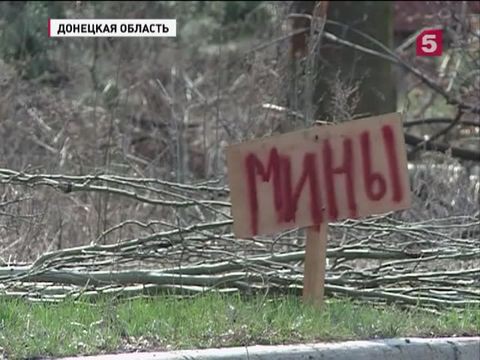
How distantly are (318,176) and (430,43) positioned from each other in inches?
127

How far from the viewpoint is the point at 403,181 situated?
20.7ft

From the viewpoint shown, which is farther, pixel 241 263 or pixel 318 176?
pixel 241 263

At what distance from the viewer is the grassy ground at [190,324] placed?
213 inches

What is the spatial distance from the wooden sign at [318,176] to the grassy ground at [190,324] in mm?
524

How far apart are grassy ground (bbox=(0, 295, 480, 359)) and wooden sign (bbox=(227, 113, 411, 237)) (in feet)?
1.72

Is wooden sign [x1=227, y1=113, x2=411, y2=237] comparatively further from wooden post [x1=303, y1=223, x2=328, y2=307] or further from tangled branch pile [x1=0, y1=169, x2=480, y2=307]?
tangled branch pile [x1=0, y1=169, x2=480, y2=307]

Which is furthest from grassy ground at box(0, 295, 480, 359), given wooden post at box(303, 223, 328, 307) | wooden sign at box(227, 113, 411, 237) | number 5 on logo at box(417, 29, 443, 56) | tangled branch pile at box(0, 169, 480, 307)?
number 5 on logo at box(417, 29, 443, 56)

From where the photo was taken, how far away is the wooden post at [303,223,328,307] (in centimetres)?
628

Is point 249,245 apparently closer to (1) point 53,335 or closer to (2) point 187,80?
(1) point 53,335

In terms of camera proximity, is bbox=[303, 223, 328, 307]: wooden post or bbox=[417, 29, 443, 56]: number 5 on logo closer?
bbox=[303, 223, 328, 307]: wooden post

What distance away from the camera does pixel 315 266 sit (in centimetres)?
628

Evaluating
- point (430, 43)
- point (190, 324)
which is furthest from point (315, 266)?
point (430, 43)

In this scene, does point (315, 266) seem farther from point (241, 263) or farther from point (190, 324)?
point (190, 324)

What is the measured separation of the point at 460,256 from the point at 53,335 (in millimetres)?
3005
